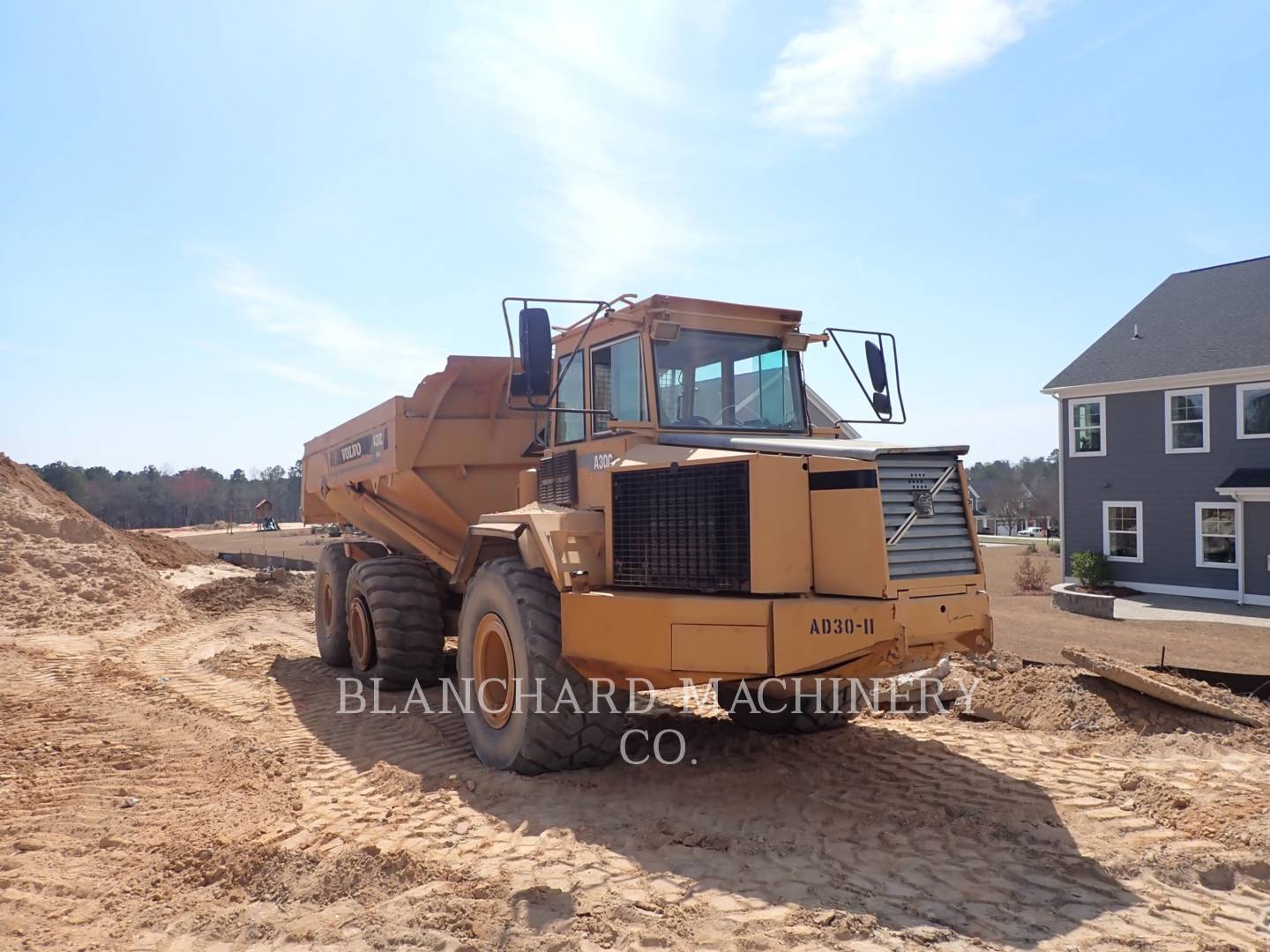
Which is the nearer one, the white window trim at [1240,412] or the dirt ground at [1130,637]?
the dirt ground at [1130,637]

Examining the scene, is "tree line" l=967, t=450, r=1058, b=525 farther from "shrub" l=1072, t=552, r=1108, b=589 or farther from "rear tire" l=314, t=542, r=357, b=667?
"rear tire" l=314, t=542, r=357, b=667

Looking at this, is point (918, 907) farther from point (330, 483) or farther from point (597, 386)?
point (330, 483)

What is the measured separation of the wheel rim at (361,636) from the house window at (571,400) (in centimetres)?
375

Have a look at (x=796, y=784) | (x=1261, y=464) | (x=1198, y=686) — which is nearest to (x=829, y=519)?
(x=796, y=784)

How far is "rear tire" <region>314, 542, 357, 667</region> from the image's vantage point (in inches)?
412

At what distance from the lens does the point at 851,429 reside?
277 inches

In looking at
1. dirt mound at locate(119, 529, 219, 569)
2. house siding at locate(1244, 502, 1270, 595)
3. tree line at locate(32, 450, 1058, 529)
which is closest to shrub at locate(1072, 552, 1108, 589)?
house siding at locate(1244, 502, 1270, 595)

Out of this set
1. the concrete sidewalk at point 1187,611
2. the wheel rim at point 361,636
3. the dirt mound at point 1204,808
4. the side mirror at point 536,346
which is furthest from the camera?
the concrete sidewalk at point 1187,611

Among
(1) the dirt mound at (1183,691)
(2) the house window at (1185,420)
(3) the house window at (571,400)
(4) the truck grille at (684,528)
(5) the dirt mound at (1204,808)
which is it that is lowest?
(5) the dirt mound at (1204,808)

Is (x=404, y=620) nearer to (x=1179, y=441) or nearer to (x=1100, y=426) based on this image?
(x=1179, y=441)

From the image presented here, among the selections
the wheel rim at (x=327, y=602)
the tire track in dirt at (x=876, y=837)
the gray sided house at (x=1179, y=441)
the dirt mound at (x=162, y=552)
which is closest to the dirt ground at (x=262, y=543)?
the dirt mound at (x=162, y=552)

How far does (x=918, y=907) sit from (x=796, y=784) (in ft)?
5.54

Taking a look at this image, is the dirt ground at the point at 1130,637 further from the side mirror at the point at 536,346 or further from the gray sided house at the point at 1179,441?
the side mirror at the point at 536,346

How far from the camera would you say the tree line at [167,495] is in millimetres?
68250
